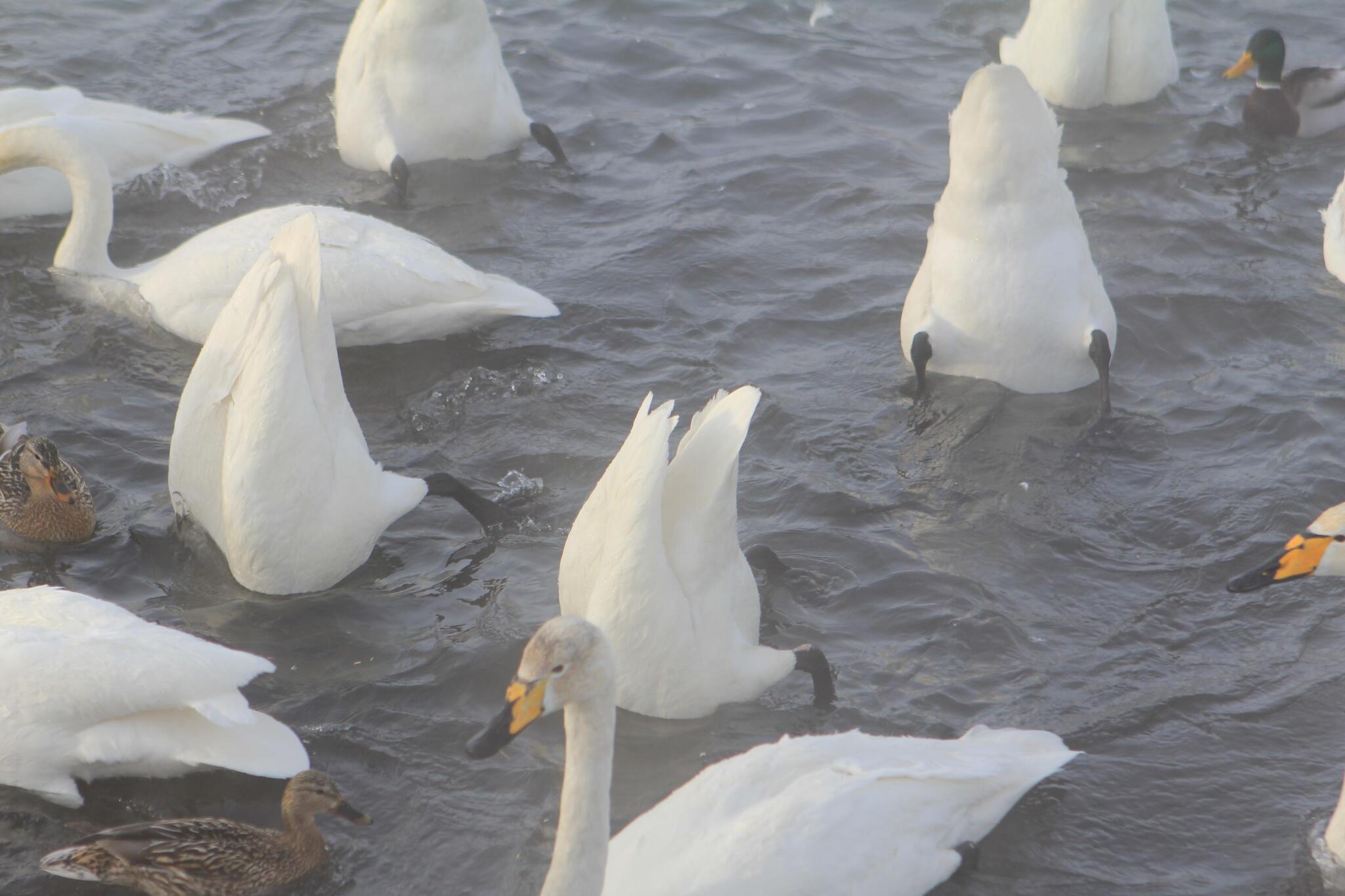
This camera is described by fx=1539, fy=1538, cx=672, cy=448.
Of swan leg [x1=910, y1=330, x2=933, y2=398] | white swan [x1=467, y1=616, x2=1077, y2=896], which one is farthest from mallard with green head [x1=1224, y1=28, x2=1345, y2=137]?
white swan [x1=467, y1=616, x2=1077, y2=896]

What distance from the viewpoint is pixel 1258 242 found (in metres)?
8.97

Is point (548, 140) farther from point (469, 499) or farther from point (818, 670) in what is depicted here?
point (818, 670)

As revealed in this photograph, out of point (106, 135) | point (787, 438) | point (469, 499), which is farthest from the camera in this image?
point (106, 135)

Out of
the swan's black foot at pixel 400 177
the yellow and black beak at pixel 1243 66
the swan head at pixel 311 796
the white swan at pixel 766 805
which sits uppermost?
the yellow and black beak at pixel 1243 66

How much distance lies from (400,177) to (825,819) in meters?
5.98

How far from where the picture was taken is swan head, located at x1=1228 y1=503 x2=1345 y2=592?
4.96 metres

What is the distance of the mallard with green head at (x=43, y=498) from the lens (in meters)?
5.94

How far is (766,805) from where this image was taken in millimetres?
4297

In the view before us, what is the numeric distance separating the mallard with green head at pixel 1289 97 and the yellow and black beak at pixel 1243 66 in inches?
3.1

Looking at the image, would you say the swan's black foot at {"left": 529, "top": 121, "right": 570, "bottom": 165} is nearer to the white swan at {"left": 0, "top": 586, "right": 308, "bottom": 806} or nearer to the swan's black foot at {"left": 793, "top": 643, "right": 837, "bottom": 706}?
the swan's black foot at {"left": 793, "top": 643, "right": 837, "bottom": 706}

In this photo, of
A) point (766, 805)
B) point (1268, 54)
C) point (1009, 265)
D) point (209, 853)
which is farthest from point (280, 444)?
point (1268, 54)

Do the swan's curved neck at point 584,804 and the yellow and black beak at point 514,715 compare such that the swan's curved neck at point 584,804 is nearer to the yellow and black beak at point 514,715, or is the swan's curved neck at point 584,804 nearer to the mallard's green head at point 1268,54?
the yellow and black beak at point 514,715

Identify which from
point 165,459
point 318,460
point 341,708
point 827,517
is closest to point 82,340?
point 165,459

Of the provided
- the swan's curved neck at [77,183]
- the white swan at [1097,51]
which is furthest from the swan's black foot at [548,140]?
the white swan at [1097,51]
